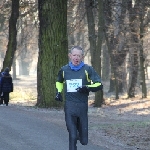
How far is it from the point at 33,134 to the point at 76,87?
3436 millimetres

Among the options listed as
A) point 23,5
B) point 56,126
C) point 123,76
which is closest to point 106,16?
point 23,5

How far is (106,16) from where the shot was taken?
26016 mm

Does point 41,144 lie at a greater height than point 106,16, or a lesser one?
lesser

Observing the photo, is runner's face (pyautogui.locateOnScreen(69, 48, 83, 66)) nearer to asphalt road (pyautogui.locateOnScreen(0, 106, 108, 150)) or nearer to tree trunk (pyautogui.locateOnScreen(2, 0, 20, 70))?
asphalt road (pyautogui.locateOnScreen(0, 106, 108, 150))

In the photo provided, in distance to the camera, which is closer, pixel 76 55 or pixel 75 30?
pixel 76 55

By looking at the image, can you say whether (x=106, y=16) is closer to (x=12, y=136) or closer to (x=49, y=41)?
(x=49, y=41)

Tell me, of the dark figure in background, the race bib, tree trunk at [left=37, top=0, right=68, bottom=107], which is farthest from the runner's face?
the dark figure in background

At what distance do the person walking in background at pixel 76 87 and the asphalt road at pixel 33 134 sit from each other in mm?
1572

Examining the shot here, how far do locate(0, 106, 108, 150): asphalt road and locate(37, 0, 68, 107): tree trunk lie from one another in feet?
12.9

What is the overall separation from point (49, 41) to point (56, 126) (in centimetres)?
577

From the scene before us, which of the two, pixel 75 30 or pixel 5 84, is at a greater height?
pixel 75 30

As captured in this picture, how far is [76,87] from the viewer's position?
Result: 6910 millimetres

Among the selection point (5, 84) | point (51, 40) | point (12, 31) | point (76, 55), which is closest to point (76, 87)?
point (76, 55)

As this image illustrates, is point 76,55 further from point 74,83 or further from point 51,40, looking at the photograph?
point 51,40
